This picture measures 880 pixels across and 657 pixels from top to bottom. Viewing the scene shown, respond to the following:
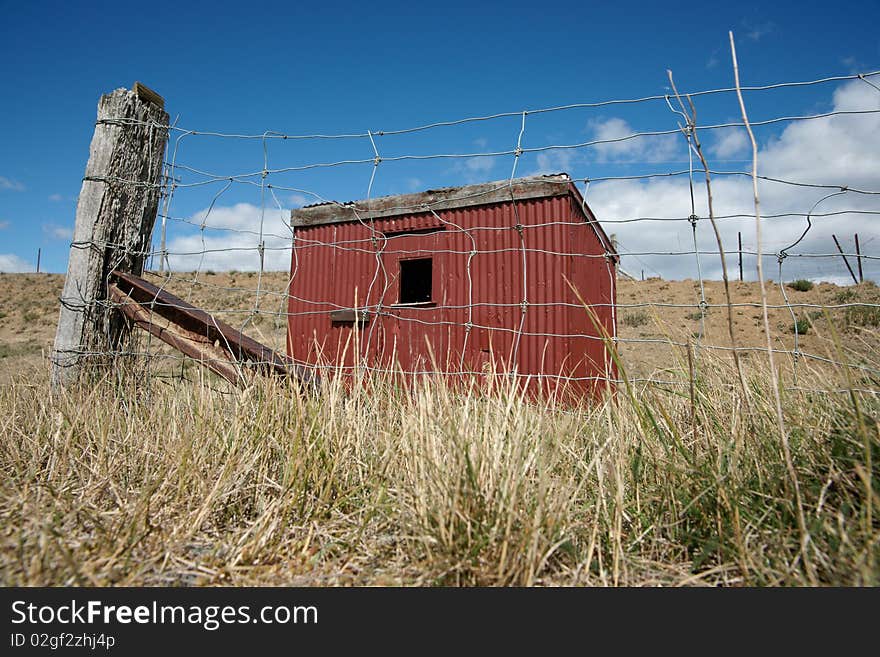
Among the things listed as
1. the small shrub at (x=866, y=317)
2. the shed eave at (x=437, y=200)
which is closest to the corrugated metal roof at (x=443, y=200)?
the shed eave at (x=437, y=200)

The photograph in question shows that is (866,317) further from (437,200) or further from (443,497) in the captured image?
(443,497)

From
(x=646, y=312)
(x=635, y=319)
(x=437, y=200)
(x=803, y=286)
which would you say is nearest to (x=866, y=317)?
(x=635, y=319)

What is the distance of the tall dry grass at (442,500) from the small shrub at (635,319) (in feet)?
66.2

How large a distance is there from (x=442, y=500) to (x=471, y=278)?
19.4ft

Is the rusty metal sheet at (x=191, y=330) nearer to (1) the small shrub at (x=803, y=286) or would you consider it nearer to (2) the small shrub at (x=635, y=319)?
(2) the small shrub at (x=635, y=319)

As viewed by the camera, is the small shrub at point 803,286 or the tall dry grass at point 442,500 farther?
the small shrub at point 803,286

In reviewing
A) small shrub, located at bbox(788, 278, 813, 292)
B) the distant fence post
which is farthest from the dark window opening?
small shrub, located at bbox(788, 278, 813, 292)

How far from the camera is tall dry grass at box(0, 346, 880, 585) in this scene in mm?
1490

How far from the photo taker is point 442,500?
5.34ft

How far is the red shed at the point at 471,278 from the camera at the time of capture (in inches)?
261

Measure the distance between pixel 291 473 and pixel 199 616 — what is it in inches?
26.6

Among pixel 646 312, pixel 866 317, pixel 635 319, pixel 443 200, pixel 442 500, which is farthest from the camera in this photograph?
pixel 646 312

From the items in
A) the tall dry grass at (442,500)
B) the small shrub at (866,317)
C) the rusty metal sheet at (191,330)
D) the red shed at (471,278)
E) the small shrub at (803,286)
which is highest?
the small shrub at (803,286)

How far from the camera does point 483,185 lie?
7.17 meters
